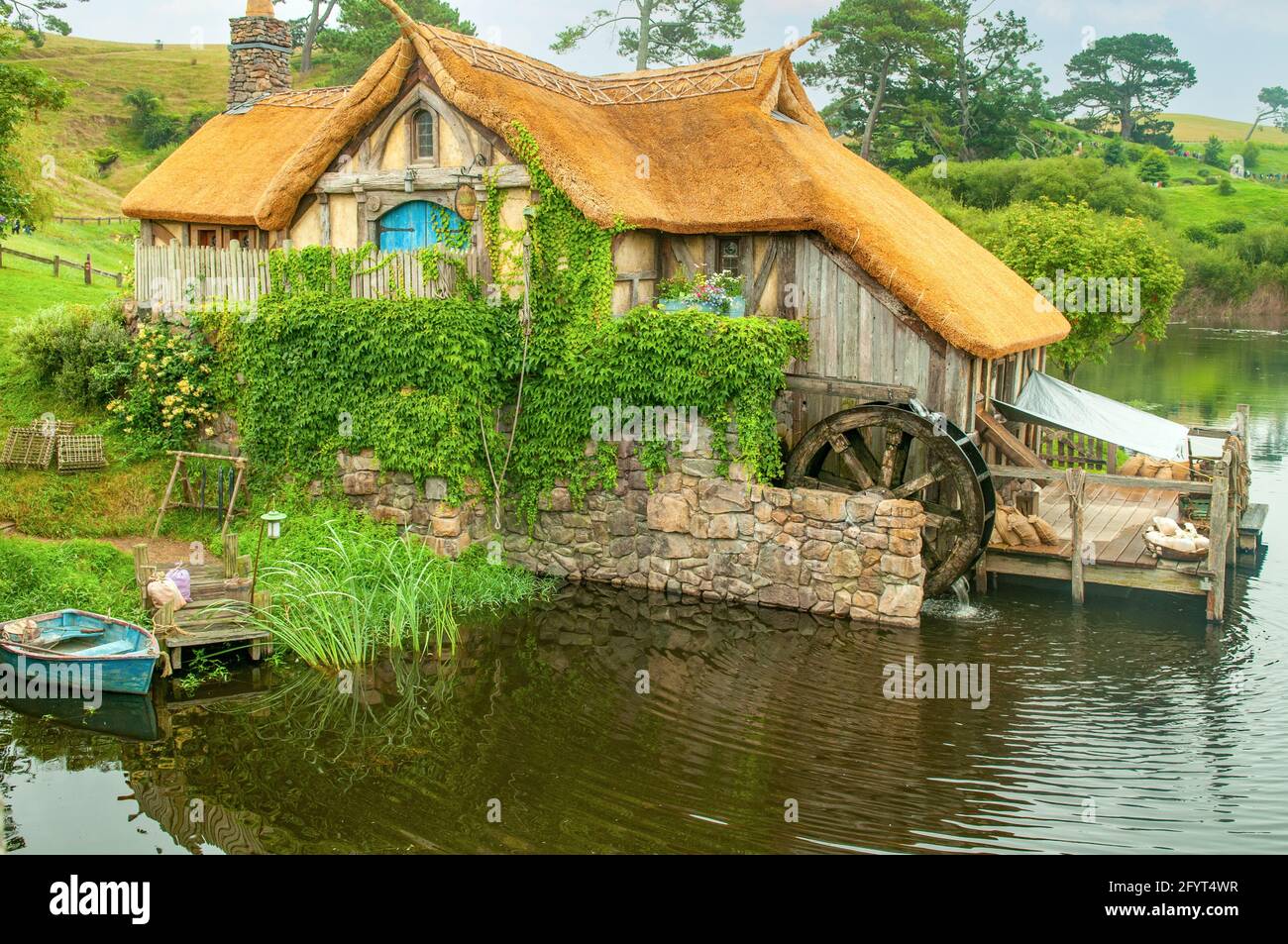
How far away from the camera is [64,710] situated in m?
11.4

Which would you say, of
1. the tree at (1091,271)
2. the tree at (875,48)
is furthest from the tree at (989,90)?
the tree at (1091,271)

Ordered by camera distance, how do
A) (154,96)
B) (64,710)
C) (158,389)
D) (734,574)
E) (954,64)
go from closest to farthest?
(64,710)
(734,574)
(158,389)
(954,64)
(154,96)

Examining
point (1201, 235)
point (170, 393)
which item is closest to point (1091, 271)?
point (170, 393)

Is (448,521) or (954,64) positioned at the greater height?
(954,64)

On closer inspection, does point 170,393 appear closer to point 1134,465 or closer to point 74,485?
point 74,485

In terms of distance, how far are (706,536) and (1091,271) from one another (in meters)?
12.0

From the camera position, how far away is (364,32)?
138 feet

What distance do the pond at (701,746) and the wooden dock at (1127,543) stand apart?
508mm

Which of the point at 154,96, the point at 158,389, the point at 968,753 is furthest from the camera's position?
the point at 154,96

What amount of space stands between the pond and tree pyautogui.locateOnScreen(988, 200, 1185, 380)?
31.3 ft

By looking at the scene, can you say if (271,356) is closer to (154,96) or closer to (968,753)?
(968,753)

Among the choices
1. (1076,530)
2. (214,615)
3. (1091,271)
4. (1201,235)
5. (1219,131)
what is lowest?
(214,615)

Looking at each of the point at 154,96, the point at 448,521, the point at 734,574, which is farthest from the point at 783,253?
the point at 154,96

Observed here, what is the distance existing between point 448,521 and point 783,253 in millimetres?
5678
